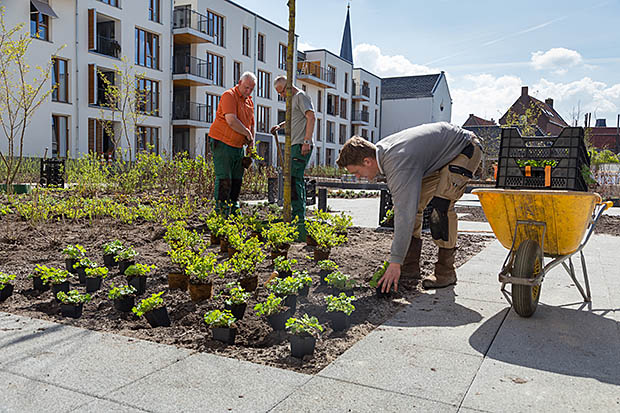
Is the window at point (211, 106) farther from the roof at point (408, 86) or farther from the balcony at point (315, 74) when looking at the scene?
the roof at point (408, 86)

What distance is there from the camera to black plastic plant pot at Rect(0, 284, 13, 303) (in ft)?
10.8

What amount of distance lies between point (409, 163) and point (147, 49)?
27381mm

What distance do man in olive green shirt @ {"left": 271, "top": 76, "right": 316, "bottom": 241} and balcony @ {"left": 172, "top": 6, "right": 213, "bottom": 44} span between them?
972 inches

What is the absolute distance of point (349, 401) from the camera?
2004 millimetres

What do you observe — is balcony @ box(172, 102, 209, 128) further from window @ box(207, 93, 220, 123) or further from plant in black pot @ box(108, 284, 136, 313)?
plant in black pot @ box(108, 284, 136, 313)

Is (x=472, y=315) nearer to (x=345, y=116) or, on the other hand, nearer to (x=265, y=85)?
(x=265, y=85)

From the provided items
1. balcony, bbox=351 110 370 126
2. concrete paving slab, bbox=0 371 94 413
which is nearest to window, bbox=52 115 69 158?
concrete paving slab, bbox=0 371 94 413

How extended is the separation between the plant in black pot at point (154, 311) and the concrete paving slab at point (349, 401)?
1.13m

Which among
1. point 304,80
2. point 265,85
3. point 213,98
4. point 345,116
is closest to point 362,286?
point 213,98

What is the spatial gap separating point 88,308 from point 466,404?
2.34m

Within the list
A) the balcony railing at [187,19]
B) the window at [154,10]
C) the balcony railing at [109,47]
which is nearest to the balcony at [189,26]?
the balcony railing at [187,19]

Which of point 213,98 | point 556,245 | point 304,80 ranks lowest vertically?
point 556,245

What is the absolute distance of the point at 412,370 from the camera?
233 centimetres

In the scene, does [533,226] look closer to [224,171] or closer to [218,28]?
[224,171]
